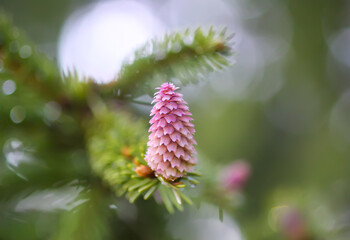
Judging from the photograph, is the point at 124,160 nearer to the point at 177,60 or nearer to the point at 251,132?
the point at 177,60

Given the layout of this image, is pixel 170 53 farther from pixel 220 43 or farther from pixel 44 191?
pixel 44 191

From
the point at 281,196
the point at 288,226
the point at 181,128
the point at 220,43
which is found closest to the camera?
the point at 181,128

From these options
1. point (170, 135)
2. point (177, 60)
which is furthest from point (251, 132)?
A: point (170, 135)

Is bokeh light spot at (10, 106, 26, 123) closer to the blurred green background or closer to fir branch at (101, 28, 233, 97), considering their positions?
the blurred green background

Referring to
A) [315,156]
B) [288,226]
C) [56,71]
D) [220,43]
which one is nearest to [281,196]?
[288,226]

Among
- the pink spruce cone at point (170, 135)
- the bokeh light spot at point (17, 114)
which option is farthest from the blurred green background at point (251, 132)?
the pink spruce cone at point (170, 135)

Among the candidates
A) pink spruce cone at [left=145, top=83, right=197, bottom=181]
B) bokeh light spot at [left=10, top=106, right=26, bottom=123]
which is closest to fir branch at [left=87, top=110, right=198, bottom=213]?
pink spruce cone at [left=145, top=83, right=197, bottom=181]
